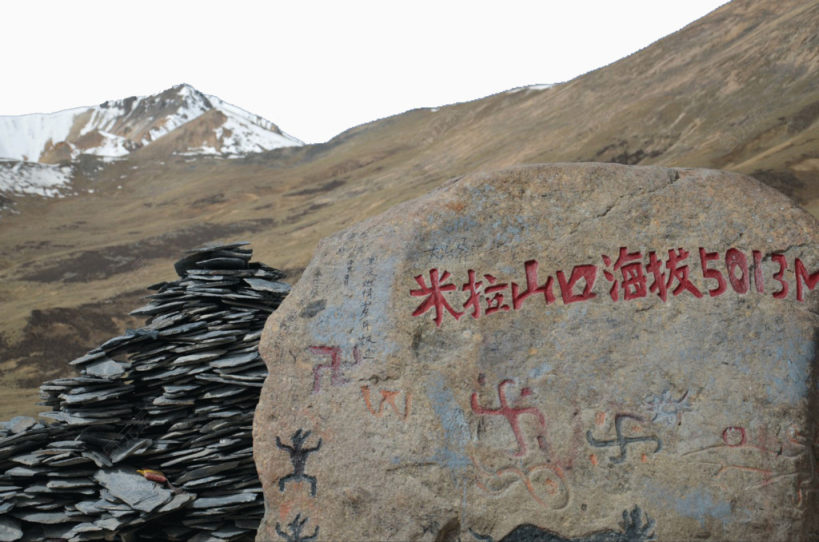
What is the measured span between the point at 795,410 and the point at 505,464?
1644 mm

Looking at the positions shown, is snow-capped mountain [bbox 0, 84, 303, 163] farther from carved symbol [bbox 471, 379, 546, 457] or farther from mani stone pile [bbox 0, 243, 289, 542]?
carved symbol [bbox 471, 379, 546, 457]

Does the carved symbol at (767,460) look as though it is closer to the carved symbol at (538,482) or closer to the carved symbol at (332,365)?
the carved symbol at (538,482)

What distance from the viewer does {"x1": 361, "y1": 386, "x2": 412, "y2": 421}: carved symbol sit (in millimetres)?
4160

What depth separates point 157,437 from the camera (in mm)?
5961

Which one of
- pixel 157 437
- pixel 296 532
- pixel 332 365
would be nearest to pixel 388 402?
pixel 332 365

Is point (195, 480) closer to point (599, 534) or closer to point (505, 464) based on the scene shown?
point (505, 464)

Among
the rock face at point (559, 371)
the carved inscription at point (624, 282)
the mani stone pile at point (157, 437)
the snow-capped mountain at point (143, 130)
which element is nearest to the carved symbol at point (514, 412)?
the rock face at point (559, 371)

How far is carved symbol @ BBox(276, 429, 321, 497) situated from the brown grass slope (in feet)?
30.9

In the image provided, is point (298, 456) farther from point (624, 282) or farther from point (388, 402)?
point (624, 282)

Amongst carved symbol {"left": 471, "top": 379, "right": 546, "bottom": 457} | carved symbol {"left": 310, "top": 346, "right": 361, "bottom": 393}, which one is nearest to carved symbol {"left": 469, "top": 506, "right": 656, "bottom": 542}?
carved symbol {"left": 471, "top": 379, "right": 546, "bottom": 457}

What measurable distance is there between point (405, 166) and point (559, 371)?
3058 centimetres

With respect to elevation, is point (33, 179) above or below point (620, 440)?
above

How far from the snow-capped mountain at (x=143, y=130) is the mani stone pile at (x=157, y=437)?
159 feet

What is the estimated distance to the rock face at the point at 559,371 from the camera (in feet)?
13.0
